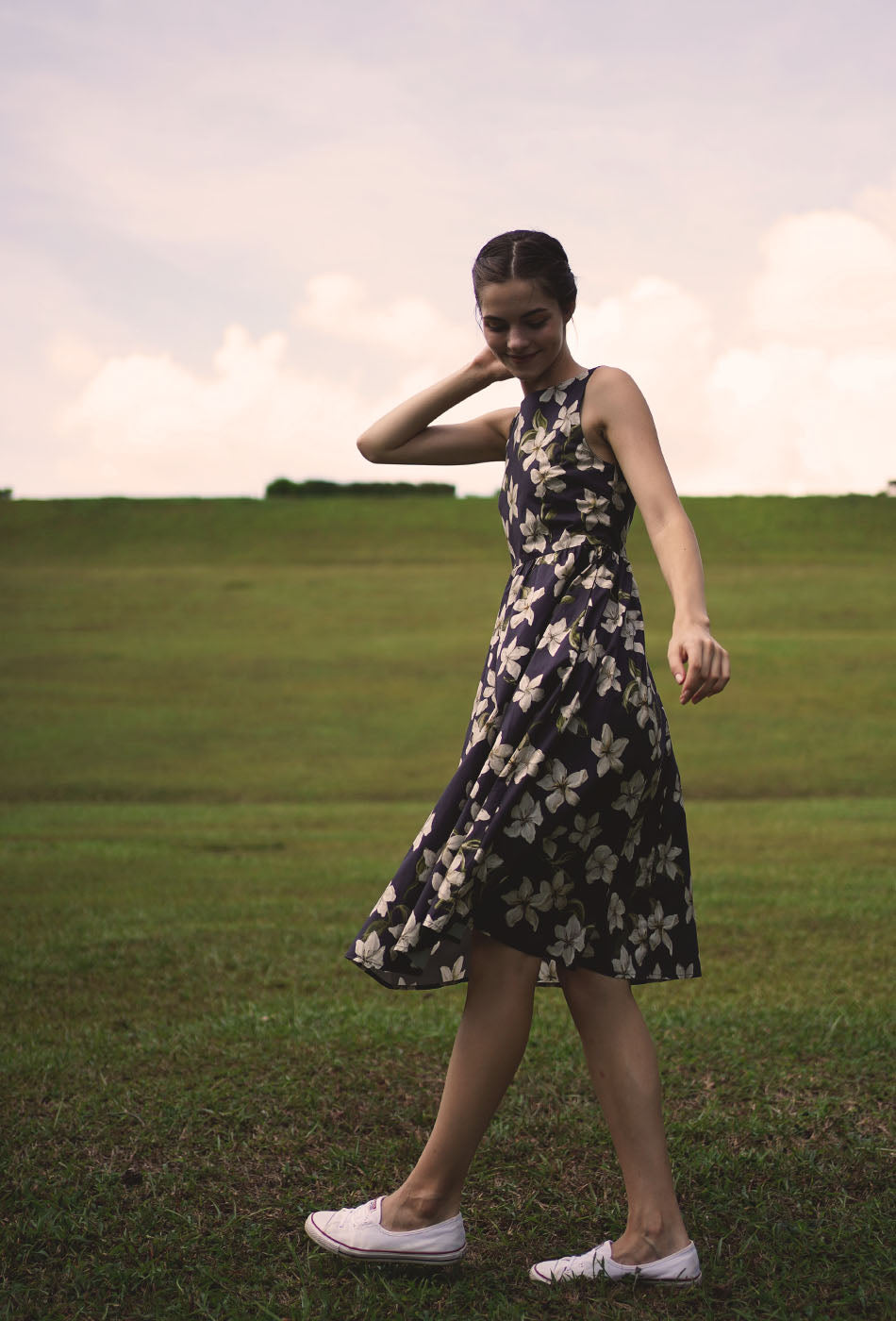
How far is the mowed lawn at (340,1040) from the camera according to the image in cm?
263

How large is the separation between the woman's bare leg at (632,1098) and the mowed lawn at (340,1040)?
113mm

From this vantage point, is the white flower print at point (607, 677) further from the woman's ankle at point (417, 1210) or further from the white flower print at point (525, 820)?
the woman's ankle at point (417, 1210)

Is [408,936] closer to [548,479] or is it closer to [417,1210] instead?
[417,1210]

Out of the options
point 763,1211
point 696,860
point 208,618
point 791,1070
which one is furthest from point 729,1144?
point 208,618

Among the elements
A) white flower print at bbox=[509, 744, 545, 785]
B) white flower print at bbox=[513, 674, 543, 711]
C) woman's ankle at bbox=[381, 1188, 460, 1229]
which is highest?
white flower print at bbox=[513, 674, 543, 711]

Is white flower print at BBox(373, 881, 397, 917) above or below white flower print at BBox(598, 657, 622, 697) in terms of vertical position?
below

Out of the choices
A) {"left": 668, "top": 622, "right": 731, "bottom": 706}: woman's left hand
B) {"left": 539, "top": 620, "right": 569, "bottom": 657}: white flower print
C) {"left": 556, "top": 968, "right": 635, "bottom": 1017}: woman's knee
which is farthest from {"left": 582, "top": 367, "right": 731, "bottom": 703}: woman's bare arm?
{"left": 556, "top": 968, "right": 635, "bottom": 1017}: woman's knee

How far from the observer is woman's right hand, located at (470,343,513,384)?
108 inches

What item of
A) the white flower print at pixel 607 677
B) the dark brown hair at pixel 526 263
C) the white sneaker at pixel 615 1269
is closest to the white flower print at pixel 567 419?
the dark brown hair at pixel 526 263

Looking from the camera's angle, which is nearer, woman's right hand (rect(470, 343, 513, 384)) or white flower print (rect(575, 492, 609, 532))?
white flower print (rect(575, 492, 609, 532))

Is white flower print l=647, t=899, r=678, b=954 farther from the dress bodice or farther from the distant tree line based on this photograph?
the distant tree line

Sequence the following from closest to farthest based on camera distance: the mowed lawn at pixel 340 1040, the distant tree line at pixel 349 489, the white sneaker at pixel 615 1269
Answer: the white sneaker at pixel 615 1269
the mowed lawn at pixel 340 1040
the distant tree line at pixel 349 489

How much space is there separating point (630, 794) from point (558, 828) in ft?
0.52

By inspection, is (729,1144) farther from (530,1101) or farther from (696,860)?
(696,860)
